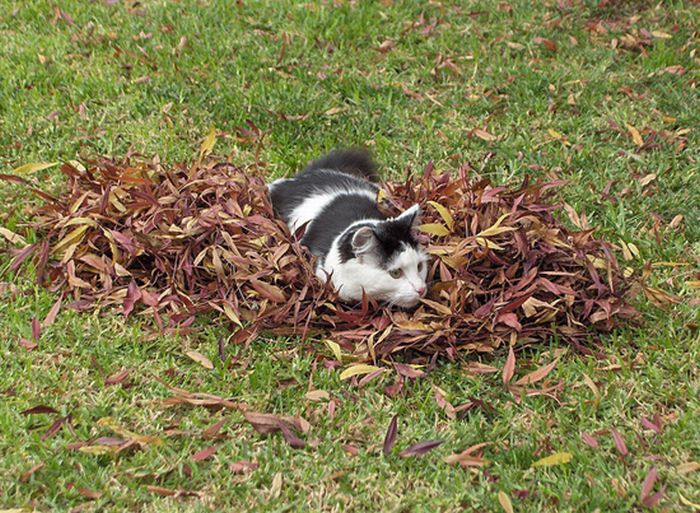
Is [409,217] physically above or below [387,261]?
above

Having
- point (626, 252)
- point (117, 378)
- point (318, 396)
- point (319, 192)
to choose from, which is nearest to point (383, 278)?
point (318, 396)

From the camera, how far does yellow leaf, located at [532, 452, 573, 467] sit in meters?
3.44

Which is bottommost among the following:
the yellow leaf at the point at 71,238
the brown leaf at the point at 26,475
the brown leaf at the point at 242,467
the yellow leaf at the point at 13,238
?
the yellow leaf at the point at 13,238

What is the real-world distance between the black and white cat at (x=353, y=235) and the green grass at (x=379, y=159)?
0.46m

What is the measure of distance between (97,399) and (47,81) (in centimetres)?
352

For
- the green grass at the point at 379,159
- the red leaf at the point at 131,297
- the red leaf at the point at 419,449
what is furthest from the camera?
the red leaf at the point at 131,297

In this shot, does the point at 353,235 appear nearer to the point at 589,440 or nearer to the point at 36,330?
the point at 589,440

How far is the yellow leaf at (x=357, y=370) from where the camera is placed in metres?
3.98

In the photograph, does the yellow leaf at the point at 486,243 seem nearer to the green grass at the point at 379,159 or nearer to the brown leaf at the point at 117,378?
the green grass at the point at 379,159

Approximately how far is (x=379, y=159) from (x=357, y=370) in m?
2.30

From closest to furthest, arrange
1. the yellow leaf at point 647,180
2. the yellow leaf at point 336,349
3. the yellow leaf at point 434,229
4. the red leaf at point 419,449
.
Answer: the red leaf at point 419,449 < the yellow leaf at point 336,349 < the yellow leaf at point 434,229 < the yellow leaf at point 647,180

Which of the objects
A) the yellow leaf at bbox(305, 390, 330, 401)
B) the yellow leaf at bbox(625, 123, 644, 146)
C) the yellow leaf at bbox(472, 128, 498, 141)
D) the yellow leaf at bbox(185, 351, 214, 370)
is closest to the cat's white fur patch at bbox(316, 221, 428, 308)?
the yellow leaf at bbox(305, 390, 330, 401)

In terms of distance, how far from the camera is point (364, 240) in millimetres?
4203

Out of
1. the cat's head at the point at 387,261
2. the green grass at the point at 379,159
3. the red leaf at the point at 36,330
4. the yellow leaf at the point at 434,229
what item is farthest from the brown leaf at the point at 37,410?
the yellow leaf at the point at 434,229
